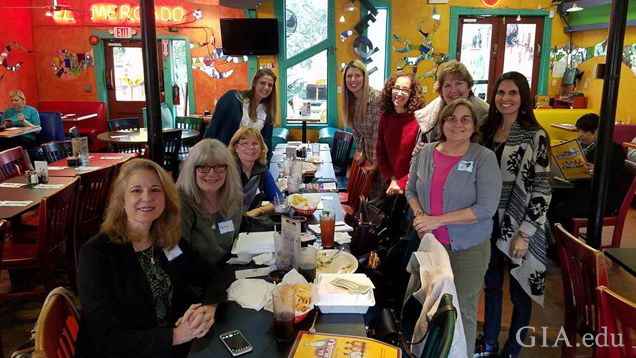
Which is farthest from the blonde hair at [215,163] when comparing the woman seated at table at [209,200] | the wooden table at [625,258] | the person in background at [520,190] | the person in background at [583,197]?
the person in background at [583,197]

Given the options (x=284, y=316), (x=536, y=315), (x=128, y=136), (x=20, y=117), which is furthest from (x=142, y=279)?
(x=20, y=117)

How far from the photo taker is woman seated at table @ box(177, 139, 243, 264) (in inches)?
85.0

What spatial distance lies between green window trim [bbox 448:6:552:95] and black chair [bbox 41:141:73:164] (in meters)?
6.18

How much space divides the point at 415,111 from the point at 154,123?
1.74 meters

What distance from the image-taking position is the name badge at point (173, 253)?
1.85m

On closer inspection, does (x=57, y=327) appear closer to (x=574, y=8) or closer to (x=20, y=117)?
(x=20, y=117)

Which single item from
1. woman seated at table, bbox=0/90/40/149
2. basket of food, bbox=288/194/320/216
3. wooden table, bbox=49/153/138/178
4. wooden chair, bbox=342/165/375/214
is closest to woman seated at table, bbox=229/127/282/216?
basket of food, bbox=288/194/320/216

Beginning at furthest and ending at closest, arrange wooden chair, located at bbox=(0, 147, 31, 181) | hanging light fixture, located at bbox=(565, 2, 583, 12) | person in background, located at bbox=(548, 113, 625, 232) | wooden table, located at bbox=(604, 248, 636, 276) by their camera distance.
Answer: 1. hanging light fixture, located at bbox=(565, 2, 583, 12)
2. wooden chair, located at bbox=(0, 147, 31, 181)
3. person in background, located at bbox=(548, 113, 625, 232)
4. wooden table, located at bbox=(604, 248, 636, 276)

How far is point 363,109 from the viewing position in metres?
3.72

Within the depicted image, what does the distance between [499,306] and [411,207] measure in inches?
30.1

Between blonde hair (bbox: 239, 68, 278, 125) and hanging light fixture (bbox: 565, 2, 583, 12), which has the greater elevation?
hanging light fixture (bbox: 565, 2, 583, 12)

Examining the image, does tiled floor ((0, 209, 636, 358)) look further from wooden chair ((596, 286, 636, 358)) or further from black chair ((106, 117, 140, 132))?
black chair ((106, 117, 140, 132))

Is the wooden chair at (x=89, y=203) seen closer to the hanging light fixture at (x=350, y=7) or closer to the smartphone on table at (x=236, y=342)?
the smartphone on table at (x=236, y=342)

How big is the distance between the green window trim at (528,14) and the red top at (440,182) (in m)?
6.46
